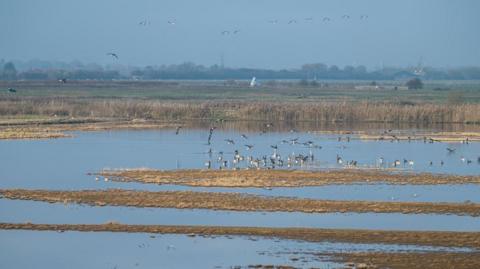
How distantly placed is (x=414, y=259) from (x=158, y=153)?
27217mm

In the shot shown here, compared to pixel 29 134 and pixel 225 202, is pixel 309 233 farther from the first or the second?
A: pixel 29 134

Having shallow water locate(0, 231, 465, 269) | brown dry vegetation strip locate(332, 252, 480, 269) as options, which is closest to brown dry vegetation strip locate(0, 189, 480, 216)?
shallow water locate(0, 231, 465, 269)

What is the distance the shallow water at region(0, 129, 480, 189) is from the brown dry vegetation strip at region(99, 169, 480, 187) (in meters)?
2.02

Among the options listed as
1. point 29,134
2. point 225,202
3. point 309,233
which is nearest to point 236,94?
point 29,134

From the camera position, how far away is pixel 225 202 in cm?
3136

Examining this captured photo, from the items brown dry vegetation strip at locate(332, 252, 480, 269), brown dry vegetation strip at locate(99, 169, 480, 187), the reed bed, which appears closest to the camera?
brown dry vegetation strip at locate(332, 252, 480, 269)

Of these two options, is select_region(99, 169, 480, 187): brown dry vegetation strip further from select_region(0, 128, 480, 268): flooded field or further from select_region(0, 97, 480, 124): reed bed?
select_region(0, 97, 480, 124): reed bed

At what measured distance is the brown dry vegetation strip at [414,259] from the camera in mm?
21969

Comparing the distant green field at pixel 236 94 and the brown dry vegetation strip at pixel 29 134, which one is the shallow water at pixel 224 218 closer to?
the brown dry vegetation strip at pixel 29 134

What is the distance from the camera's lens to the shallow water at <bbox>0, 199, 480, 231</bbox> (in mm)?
27625

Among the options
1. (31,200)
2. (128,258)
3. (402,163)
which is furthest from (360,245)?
(402,163)

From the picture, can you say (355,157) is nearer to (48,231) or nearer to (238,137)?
(238,137)

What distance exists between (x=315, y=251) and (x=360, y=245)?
1.52 metres

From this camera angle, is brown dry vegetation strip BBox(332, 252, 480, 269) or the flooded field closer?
brown dry vegetation strip BBox(332, 252, 480, 269)
